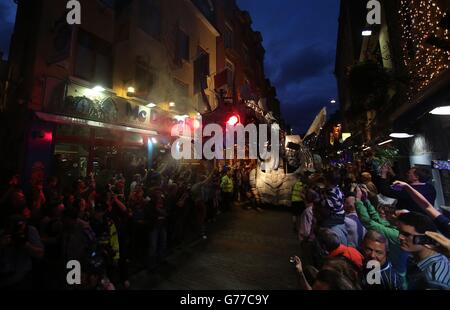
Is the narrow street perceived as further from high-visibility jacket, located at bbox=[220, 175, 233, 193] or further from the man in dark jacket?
the man in dark jacket

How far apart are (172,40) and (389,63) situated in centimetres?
1260

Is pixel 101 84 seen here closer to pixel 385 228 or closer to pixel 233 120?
pixel 233 120

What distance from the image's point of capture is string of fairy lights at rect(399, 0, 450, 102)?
611 centimetres

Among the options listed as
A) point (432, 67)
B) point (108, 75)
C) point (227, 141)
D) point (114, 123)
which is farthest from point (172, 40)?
point (432, 67)

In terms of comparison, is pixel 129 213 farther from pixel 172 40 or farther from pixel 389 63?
pixel 389 63

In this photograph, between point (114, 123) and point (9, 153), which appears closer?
point (9, 153)

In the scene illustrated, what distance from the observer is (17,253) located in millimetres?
3271

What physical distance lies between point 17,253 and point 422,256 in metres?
5.69

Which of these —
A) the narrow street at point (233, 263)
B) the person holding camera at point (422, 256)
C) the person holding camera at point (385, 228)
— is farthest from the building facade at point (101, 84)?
the person holding camera at point (422, 256)

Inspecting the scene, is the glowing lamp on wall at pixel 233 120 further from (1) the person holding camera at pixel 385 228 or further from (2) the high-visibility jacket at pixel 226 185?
(1) the person holding camera at pixel 385 228

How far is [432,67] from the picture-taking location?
6559 millimetres

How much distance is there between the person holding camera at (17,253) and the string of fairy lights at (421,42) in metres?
9.15

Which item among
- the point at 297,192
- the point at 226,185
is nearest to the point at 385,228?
the point at 297,192
